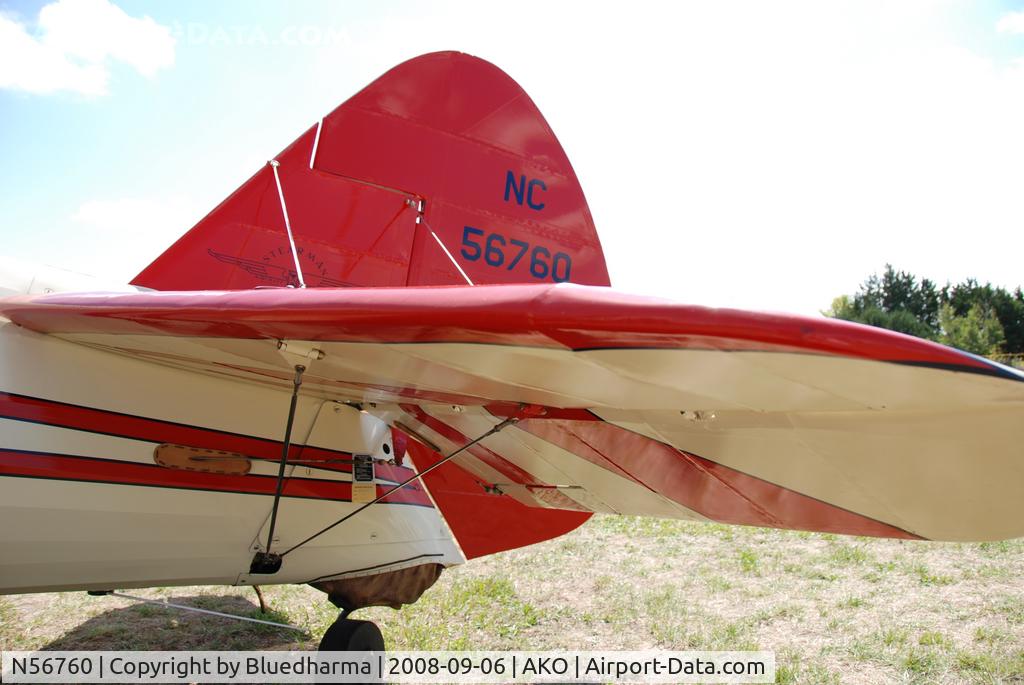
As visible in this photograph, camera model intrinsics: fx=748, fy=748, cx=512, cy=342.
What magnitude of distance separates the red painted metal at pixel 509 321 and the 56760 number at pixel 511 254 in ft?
6.25

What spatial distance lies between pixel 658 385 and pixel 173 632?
12.8 ft

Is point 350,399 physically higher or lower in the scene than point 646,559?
higher

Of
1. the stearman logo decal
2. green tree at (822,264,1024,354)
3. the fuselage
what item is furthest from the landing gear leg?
green tree at (822,264,1024,354)

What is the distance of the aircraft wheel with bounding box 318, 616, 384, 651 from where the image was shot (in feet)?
11.6

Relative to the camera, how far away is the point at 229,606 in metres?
4.92

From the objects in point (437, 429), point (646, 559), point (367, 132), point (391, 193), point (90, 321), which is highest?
point (367, 132)

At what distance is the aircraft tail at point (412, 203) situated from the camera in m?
3.46

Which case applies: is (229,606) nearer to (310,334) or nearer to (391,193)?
(391,193)

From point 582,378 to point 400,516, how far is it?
221 cm

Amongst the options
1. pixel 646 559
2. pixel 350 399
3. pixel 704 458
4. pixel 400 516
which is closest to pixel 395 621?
pixel 400 516
